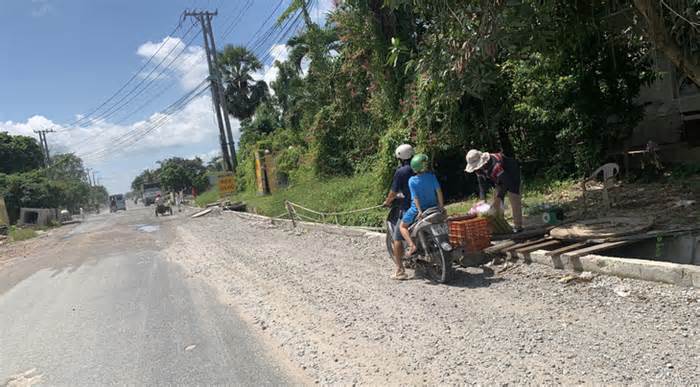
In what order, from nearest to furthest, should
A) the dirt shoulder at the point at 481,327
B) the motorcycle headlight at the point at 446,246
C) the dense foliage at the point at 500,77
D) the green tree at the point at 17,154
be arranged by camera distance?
the dirt shoulder at the point at 481,327 → the motorcycle headlight at the point at 446,246 → the dense foliage at the point at 500,77 → the green tree at the point at 17,154

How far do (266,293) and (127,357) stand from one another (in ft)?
7.91

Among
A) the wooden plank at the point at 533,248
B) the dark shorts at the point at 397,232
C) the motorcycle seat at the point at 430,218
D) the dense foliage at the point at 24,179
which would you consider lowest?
the wooden plank at the point at 533,248

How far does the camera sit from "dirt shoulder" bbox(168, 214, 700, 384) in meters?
3.77

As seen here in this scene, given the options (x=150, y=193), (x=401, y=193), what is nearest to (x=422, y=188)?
(x=401, y=193)

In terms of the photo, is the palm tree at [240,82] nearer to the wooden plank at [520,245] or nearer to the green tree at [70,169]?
the wooden plank at [520,245]

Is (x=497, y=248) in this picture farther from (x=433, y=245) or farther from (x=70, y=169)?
(x=70, y=169)

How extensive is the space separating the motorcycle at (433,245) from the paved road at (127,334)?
2378 mm

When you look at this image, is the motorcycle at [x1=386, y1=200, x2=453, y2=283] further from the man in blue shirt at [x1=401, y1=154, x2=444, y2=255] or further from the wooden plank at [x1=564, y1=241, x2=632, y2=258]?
the wooden plank at [x1=564, y1=241, x2=632, y2=258]

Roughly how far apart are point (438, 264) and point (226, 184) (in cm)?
2932

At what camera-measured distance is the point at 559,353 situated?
3.95 m

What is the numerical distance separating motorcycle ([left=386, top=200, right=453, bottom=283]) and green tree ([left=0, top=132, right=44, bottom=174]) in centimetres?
5866

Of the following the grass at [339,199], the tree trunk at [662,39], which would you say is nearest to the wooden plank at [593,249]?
the tree trunk at [662,39]

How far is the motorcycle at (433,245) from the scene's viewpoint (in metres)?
6.13

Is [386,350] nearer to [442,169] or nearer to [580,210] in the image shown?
[580,210]
